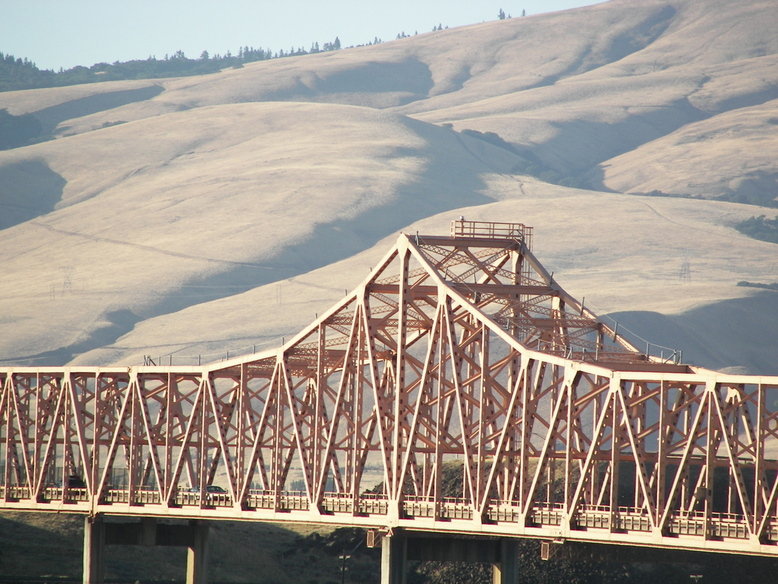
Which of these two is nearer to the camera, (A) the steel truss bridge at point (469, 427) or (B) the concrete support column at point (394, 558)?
(A) the steel truss bridge at point (469, 427)

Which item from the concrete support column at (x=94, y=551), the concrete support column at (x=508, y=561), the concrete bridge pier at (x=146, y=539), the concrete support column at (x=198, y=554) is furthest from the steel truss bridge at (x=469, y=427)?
the concrete support column at (x=508, y=561)

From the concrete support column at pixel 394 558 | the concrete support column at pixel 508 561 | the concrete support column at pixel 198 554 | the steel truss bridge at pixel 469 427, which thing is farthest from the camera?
the concrete support column at pixel 198 554

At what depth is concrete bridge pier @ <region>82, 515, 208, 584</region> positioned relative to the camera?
331 ft

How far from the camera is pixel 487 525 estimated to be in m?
79.1

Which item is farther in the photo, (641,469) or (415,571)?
(415,571)

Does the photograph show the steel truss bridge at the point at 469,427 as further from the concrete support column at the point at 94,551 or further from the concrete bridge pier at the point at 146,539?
the concrete bridge pier at the point at 146,539

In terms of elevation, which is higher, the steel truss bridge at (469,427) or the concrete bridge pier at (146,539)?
the steel truss bridge at (469,427)

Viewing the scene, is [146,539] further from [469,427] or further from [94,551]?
[469,427]

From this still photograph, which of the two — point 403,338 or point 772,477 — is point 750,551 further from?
point 772,477

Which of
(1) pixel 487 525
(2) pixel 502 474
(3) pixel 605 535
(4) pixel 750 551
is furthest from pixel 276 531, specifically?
(4) pixel 750 551

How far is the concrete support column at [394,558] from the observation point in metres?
84.8

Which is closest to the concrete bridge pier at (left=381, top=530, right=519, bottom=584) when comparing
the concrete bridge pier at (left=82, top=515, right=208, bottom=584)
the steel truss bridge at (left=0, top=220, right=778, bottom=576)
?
the steel truss bridge at (left=0, top=220, right=778, bottom=576)

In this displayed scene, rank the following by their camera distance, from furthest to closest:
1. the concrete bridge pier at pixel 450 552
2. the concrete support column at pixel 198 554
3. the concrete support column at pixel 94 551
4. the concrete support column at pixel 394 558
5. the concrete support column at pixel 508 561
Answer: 1. the concrete support column at pixel 198 554
2. the concrete support column at pixel 94 551
3. the concrete support column at pixel 508 561
4. the concrete bridge pier at pixel 450 552
5. the concrete support column at pixel 394 558

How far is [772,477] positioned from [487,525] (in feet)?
206
